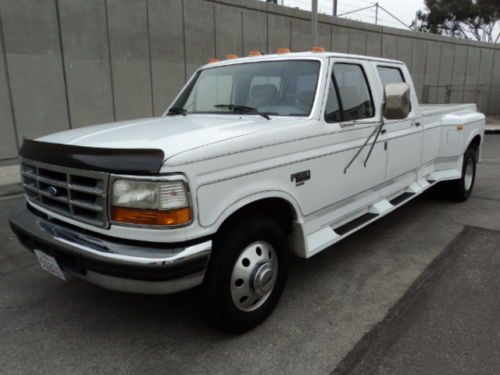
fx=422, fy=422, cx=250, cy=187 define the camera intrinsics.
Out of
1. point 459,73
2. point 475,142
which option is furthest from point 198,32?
point 459,73

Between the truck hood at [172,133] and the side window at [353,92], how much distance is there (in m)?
0.73

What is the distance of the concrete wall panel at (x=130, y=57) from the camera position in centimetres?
1031

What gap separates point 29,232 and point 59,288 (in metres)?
0.99

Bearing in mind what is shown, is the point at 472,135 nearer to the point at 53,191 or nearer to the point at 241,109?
the point at 241,109

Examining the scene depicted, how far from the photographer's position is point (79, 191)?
2.54 meters

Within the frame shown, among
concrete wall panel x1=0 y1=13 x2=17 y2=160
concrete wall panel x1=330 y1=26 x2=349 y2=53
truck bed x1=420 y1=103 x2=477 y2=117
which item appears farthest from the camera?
concrete wall panel x1=330 y1=26 x2=349 y2=53

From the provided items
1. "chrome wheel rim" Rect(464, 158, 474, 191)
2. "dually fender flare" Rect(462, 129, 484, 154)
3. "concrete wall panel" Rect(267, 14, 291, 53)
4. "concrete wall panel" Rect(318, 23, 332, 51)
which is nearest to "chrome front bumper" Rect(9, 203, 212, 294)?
"dually fender flare" Rect(462, 129, 484, 154)

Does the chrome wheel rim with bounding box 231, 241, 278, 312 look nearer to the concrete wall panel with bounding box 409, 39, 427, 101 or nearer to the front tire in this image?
the front tire

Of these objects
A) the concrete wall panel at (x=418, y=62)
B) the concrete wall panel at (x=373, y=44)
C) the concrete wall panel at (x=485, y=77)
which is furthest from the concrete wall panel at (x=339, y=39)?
the concrete wall panel at (x=485, y=77)

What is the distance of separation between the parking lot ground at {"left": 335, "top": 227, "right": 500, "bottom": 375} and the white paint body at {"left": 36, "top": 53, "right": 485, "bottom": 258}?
0.80m

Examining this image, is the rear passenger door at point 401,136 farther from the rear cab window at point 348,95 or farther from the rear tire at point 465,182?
the rear tire at point 465,182

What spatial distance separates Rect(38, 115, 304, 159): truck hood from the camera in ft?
8.21

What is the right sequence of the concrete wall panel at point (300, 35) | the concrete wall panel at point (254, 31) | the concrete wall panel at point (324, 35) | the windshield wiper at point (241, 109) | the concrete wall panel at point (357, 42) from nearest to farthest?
1. the windshield wiper at point (241, 109)
2. the concrete wall panel at point (254, 31)
3. the concrete wall panel at point (300, 35)
4. the concrete wall panel at point (324, 35)
5. the concrete wall panel at point (357, 42)

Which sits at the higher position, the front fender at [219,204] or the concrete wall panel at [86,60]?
the concrete wall panel at [86,60]
